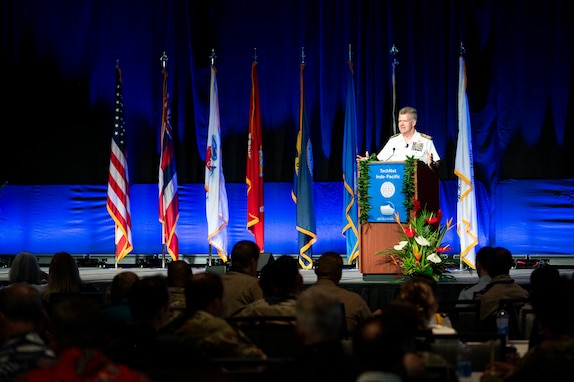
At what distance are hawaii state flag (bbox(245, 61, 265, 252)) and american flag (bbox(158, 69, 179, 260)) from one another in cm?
109

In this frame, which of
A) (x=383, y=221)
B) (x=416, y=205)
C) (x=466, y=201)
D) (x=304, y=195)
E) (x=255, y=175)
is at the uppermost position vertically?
(x=255, y=175)

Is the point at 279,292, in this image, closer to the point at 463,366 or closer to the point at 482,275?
the point at 463,366

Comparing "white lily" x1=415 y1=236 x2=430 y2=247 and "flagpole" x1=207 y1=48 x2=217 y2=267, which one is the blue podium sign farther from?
"flagpole" x1=207 y1=48 x2=217 y2=267

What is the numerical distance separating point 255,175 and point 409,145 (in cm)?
275

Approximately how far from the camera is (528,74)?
38.9 feet

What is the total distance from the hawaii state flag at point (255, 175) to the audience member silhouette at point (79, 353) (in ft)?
26.7

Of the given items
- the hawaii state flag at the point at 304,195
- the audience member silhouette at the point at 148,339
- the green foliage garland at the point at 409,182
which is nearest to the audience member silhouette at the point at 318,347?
the audience member silhouette at the point at 148,339

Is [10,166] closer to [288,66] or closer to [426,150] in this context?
[288,66]

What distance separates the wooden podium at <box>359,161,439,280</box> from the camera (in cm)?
833

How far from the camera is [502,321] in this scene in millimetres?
5152

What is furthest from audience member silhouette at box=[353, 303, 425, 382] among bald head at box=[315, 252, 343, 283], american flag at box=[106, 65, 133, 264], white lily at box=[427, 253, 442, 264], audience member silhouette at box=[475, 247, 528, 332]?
american flag at box=[106, 65, 133, 264]

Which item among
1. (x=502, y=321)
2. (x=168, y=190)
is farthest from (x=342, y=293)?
(x=168, y=190)

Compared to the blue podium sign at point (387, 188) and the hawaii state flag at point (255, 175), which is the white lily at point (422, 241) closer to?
the blue podium sign at point (387, 188)

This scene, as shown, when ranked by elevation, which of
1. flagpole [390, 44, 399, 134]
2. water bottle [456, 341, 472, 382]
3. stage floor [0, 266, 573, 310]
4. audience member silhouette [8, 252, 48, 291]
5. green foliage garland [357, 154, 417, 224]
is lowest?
water bottle [456, 341, 472, 382]
